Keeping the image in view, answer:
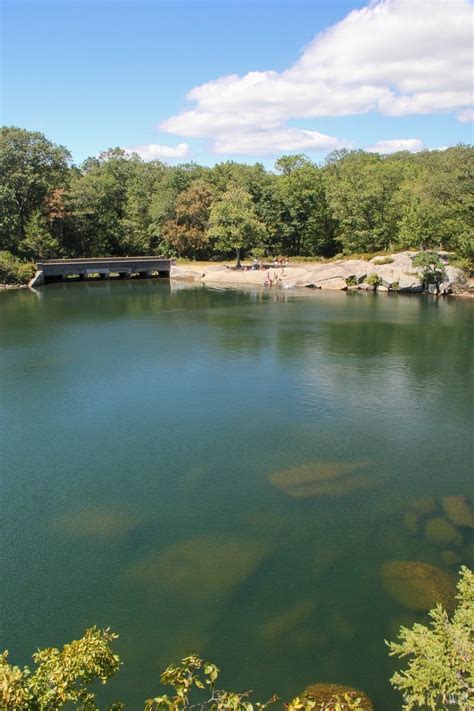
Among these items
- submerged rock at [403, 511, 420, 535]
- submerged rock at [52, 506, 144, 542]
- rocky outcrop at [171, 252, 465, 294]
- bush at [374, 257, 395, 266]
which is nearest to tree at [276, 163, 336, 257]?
rocky outcrop at [171, 252, 465, 294]

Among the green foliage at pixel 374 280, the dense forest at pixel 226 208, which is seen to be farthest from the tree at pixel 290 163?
the green foliage at pixel 374 280

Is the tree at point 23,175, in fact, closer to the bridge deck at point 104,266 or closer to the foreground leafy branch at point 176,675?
the bridge deck at point 104,266

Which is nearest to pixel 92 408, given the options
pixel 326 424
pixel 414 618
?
pixel 326 424

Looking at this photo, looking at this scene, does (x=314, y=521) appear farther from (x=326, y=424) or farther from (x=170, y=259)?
(x=170, y=259)

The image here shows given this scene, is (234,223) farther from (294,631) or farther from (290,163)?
(294,631)

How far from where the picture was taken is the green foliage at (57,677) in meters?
5.07

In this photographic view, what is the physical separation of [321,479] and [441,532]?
12.2 feet

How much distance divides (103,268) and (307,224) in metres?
24.5

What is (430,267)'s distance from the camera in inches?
1924

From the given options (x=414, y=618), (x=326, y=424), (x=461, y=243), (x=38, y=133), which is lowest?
(x=414, y=618)

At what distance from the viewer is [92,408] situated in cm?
2241

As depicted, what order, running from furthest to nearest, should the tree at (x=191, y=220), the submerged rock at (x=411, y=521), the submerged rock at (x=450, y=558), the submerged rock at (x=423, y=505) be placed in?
the tree at (x=191, y=220) < the submerged rock at (x=423, y=505) < the submerged rock at (x=411, y=521) < the submerged rock at (x=450, y=558)

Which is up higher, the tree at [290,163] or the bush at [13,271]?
the tree at [290,163]

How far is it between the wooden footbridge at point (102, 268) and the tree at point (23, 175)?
4389 millimetres
